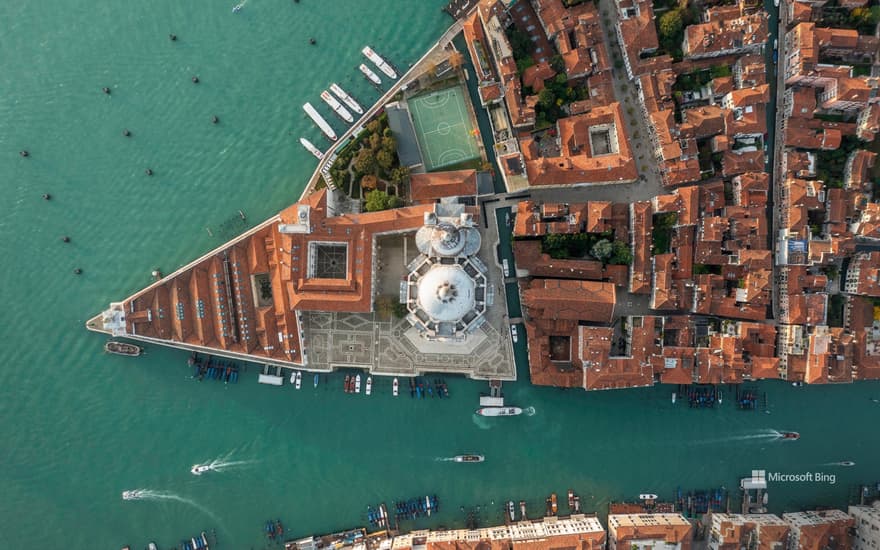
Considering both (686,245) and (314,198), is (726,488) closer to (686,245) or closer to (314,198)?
(686,245)

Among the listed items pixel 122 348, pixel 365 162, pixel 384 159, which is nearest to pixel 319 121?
pixel 365 162

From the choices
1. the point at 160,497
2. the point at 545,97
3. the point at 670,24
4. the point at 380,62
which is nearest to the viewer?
the point at 670,24

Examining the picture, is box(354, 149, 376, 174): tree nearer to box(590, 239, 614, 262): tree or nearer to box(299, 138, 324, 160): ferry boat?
box(299, 138, 324, 160): ferry boat

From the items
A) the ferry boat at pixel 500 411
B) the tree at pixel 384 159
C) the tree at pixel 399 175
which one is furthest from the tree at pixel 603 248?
the tree at pixel 384 159

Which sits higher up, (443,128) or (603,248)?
(443,128)

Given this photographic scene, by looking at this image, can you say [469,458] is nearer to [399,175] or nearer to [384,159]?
[399,175]

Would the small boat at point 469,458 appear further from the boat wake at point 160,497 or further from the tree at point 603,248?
the boat wake at point 160,497

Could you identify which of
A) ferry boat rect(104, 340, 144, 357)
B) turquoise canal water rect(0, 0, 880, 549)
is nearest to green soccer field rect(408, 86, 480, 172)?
turquoise canal water rect(0, 0, 880, 549)
